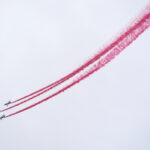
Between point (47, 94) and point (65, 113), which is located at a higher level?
point (47, 94)

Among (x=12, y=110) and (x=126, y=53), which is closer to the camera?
(x=126, y=53)

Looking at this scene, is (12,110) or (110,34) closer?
(110,34)

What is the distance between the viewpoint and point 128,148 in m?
1.01

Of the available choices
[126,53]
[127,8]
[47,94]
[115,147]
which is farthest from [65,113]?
[127,8]

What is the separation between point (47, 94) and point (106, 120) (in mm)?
294

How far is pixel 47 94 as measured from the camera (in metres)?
1.13

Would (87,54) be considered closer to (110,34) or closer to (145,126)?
(110,34)

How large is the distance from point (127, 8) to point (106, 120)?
0.48 m

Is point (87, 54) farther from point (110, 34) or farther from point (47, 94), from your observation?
point (47, 94)

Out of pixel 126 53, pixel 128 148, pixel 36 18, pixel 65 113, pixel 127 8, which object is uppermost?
pixel 36 18

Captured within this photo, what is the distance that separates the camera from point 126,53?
1026 mm

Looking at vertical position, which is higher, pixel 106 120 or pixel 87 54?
pixel 87 54

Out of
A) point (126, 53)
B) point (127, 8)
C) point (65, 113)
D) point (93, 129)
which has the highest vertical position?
point (127, 8)

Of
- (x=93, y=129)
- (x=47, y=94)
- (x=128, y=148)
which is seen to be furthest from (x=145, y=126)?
(x=47, y=94)
